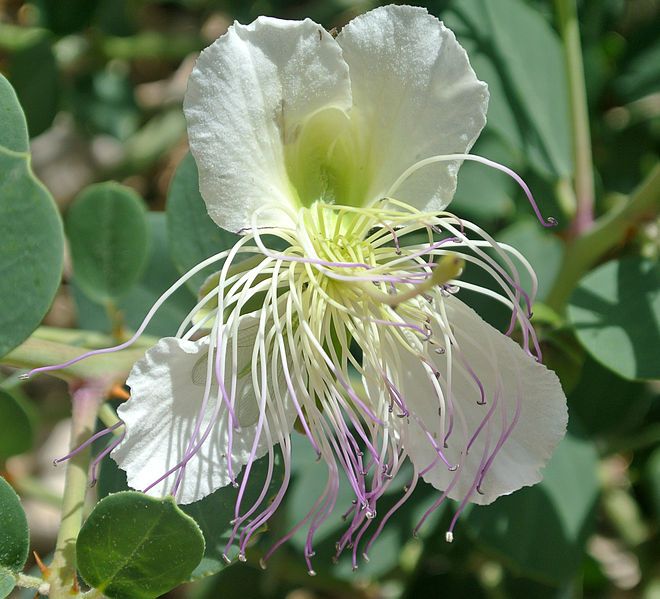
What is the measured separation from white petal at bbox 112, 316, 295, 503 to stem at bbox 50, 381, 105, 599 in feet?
0.28

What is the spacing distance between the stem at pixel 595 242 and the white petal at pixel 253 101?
1.94 ft

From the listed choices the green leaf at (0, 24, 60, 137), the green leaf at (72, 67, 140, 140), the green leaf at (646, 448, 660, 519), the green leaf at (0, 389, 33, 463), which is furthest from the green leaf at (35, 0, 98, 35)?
the green leaf at (646, 448, 660, 519)

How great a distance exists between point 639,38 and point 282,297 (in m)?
1.42

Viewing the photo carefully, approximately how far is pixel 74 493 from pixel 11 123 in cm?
41

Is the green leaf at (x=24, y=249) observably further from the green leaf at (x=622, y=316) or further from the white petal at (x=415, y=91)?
the green leaf at (x=622, y=316)

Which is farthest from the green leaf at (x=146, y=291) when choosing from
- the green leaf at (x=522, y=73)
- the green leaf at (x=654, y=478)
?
the green leaf at (x=654, y=478)

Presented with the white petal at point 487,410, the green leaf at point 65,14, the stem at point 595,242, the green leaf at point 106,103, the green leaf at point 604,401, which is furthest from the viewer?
the green leaf at point 106,103

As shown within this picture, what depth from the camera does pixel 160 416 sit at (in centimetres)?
101

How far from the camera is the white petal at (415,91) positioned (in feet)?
3.35

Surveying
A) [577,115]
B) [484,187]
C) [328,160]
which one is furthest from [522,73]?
[328,160]

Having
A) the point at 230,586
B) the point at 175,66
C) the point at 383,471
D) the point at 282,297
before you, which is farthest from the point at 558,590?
the point at 175,66

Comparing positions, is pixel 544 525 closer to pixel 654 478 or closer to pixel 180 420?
pixel 654 478

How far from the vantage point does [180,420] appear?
1.02 m

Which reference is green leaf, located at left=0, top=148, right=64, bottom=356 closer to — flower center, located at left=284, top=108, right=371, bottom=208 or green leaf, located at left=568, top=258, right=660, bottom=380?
flower center, located at left=284, top=108, right=371, bottom=208
